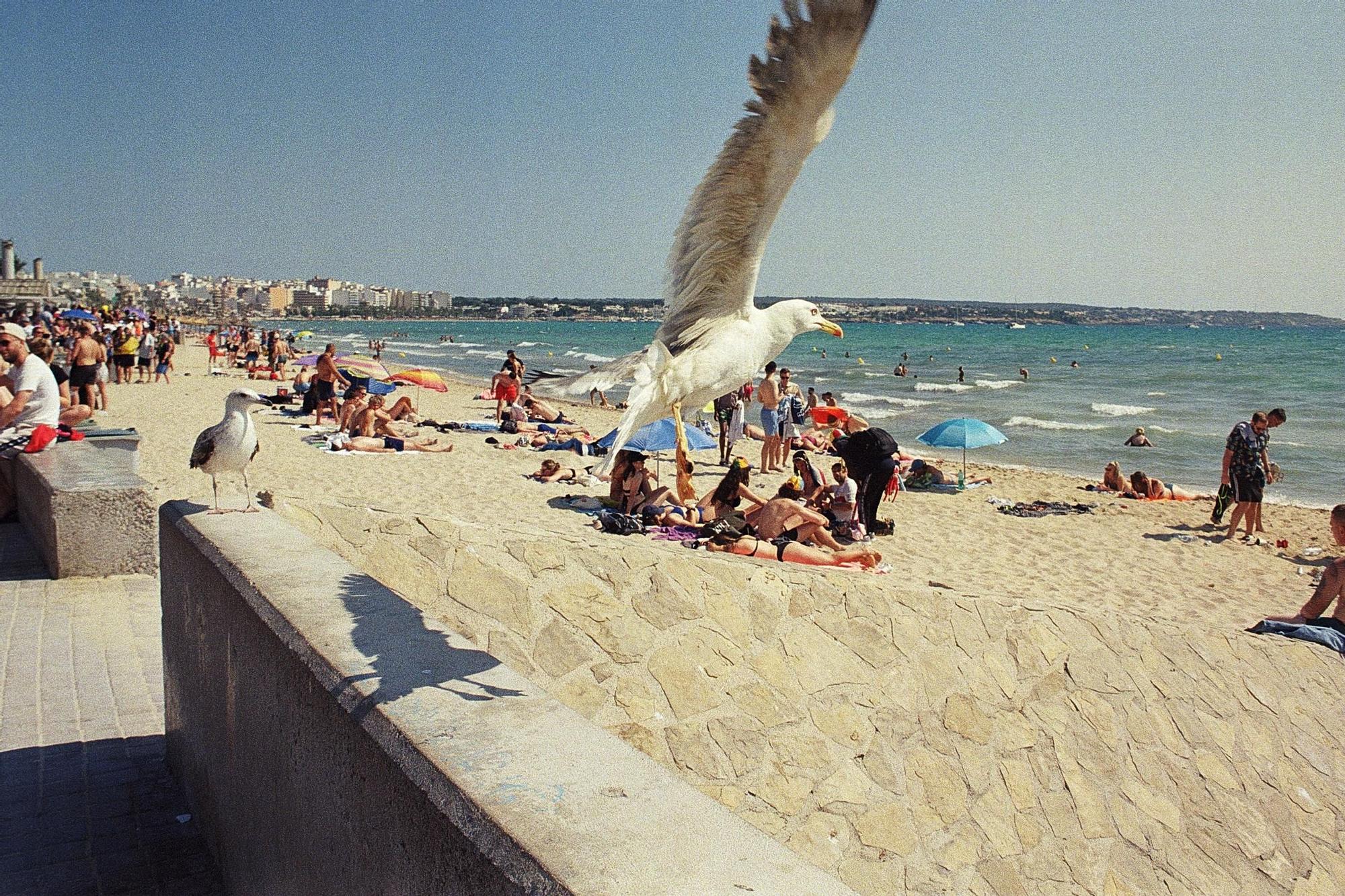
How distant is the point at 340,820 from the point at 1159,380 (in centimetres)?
5125

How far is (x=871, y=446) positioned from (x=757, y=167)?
6234 mm

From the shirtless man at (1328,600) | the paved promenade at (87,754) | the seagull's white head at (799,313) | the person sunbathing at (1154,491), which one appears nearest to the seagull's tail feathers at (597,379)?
the seagull's white head at (799,313)

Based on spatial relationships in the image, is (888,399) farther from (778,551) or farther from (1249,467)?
(778,551)

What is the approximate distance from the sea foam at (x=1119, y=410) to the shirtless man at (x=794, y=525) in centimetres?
2555

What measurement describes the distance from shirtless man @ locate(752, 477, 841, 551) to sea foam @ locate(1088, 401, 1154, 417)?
25547mm

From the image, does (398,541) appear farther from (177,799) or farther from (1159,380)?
(1159,380)

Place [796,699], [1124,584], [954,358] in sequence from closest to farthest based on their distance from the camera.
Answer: [796,699] < [1124,584] < [954,358]

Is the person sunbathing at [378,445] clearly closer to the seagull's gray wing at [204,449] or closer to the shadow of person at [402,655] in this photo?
the seagull's gray wing at [204,449]

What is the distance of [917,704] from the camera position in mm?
4848

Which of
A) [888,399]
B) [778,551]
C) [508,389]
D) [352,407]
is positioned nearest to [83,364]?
[352,407]

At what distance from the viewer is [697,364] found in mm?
6520

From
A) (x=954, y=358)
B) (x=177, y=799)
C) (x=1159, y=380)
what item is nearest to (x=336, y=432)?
(x=177, y=799)

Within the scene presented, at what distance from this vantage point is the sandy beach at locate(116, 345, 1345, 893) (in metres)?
4.46

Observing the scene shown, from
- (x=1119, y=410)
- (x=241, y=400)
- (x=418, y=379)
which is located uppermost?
(x=241, y=400)
